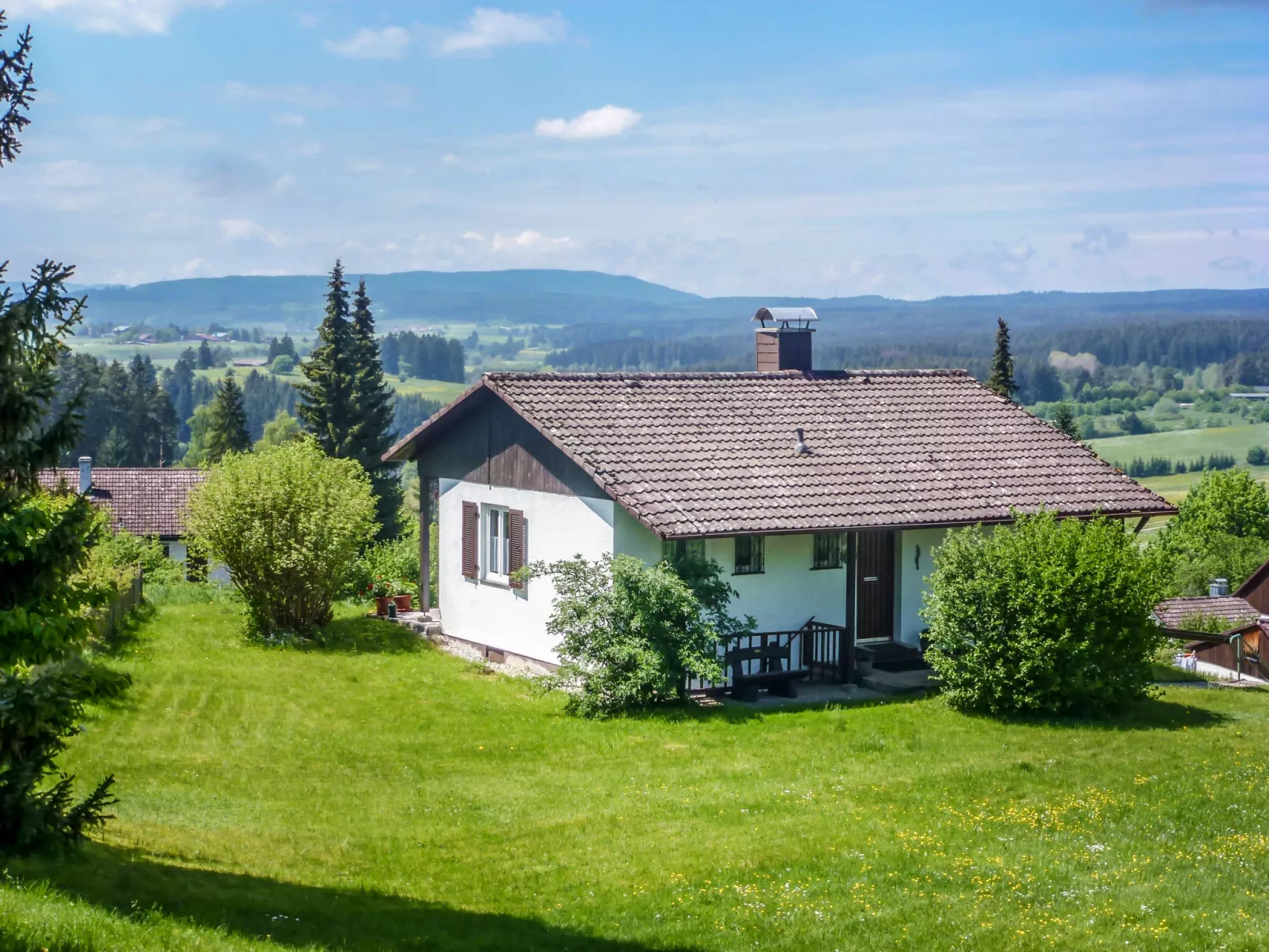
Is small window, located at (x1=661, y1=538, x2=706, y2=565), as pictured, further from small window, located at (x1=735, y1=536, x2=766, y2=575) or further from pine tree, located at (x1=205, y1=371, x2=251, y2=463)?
pine tree, located at (x1=205, y1=371, x2=251, y2=463)

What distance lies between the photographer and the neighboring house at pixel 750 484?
2162 cm

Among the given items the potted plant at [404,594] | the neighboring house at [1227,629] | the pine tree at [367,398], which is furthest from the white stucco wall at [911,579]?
the pine tree at [367,398]

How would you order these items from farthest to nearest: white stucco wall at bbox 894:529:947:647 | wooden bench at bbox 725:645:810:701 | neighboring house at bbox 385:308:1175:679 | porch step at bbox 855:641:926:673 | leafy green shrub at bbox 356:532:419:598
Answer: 1. leafy green shrub at bbox 356:532:419:598
2. white stucco wall at bbox 894:529:947:647
3. porch step at bbox 855:641:926:673
4. neighboring house at bbox 385:308:1175:679
5. wooden bench at bbox 725:645:810:701

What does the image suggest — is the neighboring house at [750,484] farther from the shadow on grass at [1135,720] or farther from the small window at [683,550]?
the shadow on grass at [1135,720]

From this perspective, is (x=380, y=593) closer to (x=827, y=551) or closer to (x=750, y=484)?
(x=750, y=484)

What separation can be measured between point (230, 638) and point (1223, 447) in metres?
163

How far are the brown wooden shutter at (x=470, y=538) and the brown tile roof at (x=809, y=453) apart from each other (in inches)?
71.8

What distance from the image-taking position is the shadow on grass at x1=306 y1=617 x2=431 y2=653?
84.2 feet

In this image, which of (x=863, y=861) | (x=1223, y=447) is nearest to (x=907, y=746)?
(x=863, y=861)

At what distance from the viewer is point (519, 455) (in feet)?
77.9

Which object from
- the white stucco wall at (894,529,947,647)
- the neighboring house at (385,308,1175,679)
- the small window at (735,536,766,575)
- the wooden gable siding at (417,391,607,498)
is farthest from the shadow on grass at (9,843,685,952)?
the white stucco wall at (894,529,947,647)

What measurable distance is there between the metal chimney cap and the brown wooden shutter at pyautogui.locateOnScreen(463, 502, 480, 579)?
714 cm

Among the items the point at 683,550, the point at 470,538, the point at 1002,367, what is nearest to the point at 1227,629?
the point at 1002,367

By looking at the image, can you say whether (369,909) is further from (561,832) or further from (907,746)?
(907,746)
